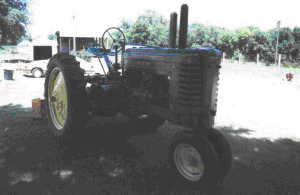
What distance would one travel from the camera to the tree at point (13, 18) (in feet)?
82.3

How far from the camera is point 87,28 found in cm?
2442

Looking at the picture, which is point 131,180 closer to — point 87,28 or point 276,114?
point 276,114

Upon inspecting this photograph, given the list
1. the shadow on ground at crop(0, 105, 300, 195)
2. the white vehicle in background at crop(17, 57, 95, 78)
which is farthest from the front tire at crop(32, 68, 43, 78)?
the shadow on ground at crop(0, 105, 300, 195)

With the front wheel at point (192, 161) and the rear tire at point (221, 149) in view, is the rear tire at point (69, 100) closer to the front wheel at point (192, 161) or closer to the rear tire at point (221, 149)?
the front wheel at point (192, 161)

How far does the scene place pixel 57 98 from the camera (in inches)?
168

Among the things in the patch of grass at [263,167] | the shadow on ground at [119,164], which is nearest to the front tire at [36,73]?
the shadow on ground at [119,164]

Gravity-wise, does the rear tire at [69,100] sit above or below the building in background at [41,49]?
below

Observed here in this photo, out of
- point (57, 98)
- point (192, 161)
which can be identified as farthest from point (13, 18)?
point (192, 161)

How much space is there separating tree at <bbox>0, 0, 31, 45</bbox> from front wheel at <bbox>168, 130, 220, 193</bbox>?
2738 cm

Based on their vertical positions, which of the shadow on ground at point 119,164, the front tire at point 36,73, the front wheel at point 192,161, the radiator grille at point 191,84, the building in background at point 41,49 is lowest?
the shadow on ground at point 119,164

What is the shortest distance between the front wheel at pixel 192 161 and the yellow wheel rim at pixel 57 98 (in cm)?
204

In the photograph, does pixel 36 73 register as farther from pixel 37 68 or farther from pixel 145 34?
pixel 145 34

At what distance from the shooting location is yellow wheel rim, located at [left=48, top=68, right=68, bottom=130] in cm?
413

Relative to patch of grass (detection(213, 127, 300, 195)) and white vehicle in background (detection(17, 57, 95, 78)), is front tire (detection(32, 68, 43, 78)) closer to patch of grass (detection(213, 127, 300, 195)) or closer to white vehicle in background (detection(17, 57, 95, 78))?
white vehicle in background (detection(17, 57, 95, 78))
